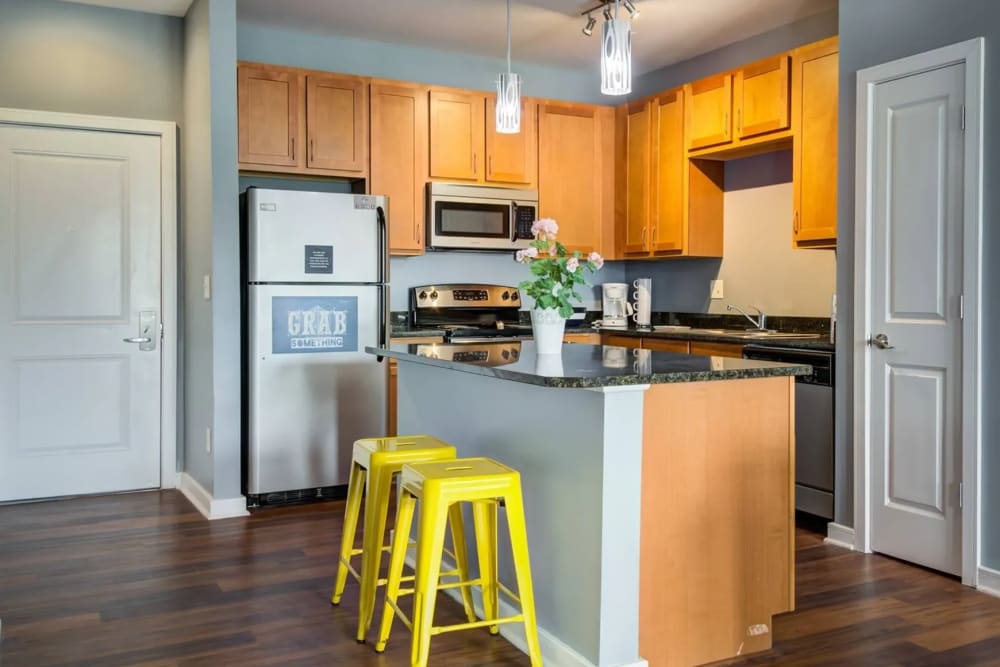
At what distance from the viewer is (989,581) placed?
309 centimetres

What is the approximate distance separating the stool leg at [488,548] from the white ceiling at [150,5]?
322cm

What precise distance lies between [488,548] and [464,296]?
2.97 m

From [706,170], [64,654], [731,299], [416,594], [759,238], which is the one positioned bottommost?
[64,654]

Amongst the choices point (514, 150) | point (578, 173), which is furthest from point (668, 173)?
point (514, 150)

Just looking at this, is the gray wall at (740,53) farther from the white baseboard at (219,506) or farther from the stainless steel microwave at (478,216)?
the white baseboard at (219,506)

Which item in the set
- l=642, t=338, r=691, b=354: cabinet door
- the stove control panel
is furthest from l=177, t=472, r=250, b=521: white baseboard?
l=642, t=338, r=691, b=354: cabinet door

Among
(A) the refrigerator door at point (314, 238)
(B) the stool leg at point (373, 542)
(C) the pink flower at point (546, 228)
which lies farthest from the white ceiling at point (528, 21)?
(B) the stool leg at point (373, 542)

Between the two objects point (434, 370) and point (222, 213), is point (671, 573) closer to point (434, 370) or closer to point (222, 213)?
point (434, 370)

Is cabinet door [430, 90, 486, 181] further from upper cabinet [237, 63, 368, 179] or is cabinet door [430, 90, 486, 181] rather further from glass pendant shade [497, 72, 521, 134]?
glass pendant shade [497, 72, 521, 134]

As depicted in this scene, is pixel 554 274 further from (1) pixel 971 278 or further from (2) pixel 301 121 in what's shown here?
(2) pixel 301 121

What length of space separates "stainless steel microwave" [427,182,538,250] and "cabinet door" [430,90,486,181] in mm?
101

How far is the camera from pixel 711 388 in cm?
247

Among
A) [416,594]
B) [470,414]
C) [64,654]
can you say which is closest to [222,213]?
[470,414]

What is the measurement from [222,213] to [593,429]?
8.24 feet
